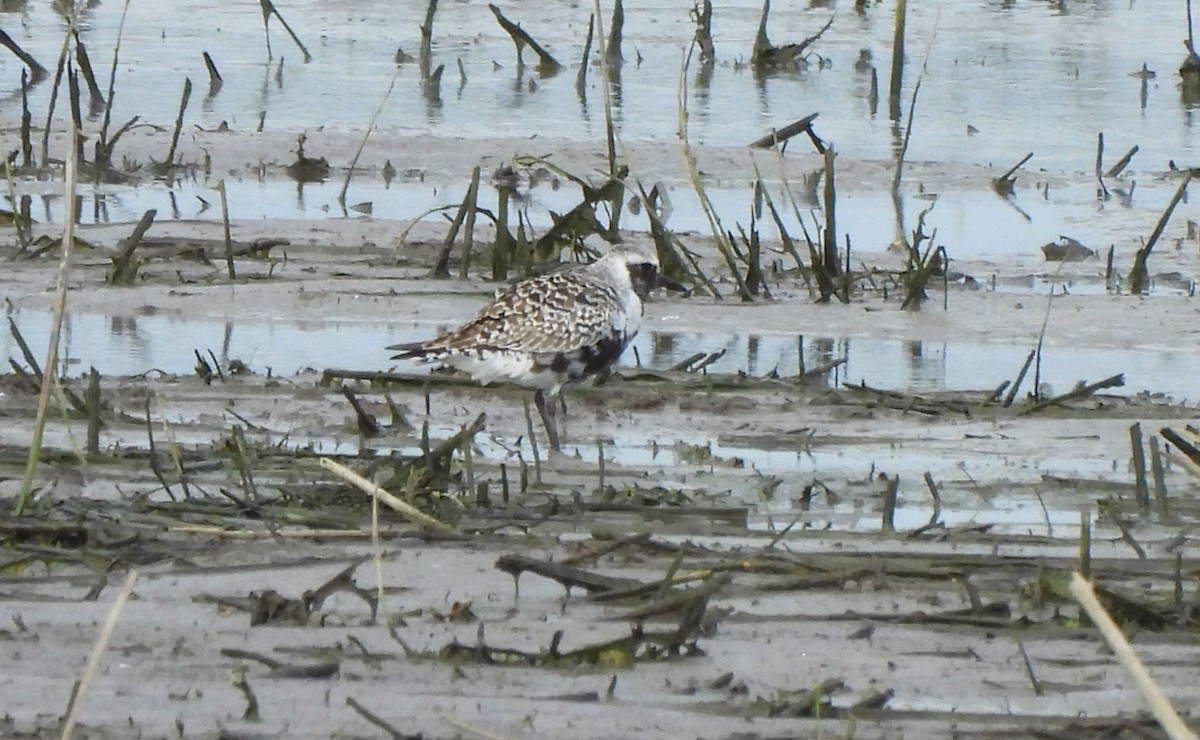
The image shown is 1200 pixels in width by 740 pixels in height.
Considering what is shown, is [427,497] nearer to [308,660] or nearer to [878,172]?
[308,660]

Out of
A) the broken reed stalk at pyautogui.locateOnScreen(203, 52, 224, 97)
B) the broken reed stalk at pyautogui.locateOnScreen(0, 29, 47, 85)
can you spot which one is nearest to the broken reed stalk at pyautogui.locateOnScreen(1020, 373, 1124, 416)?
the broken reed stalk at pyautogui.locateOnScreen(0, 29, 47, 85)

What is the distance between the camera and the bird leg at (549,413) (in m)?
7.20

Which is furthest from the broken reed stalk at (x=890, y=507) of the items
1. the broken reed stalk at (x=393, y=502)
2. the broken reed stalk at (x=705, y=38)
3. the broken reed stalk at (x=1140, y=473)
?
the broken reed stalk at (x=705, y=38)

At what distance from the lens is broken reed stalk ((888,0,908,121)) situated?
15009mm

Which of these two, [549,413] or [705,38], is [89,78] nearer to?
[705,38]

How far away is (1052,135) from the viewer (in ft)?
49.0

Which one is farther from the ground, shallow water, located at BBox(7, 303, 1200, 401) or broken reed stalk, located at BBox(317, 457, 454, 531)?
broken reed stalk, located at BBox(317, 457, 454, 531)

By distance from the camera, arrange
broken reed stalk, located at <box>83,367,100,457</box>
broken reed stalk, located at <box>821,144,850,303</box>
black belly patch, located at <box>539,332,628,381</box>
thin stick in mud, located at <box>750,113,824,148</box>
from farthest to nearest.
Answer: thin stick in mud, located at <box>750,113,824,148</box>, broken reed stalk, located at <box>821,144,850,303</box>, black belly patch, located at <box>539,332,628,381</box>, broken reed stalk, located at <box>83,367,100,457</box>

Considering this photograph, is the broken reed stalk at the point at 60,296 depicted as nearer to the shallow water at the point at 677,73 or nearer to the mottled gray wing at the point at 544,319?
the mottled gray wing at the point at 544,319

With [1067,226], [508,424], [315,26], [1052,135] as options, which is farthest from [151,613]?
[315,26]

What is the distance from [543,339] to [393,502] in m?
2.64

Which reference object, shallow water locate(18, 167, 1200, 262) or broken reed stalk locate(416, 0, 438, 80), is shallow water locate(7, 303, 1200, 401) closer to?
shallow water locate(18, 167, 1200, 262)

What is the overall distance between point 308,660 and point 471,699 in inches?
14.7

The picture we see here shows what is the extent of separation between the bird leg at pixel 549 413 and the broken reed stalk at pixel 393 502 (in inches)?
64.4
